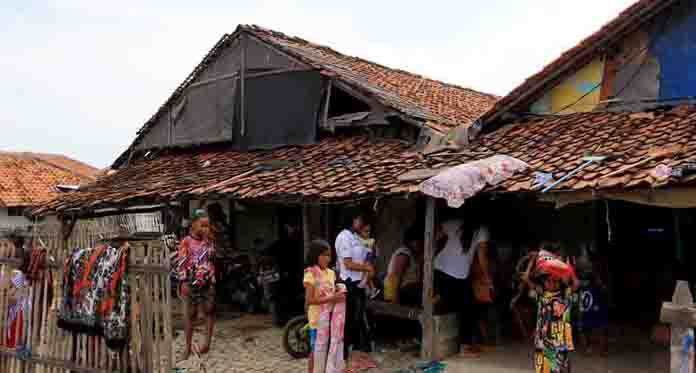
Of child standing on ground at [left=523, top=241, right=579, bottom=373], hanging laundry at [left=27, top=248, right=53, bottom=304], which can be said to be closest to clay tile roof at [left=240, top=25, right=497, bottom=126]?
child standing on ground at [left=523, top=241, right=579, bottom=373]

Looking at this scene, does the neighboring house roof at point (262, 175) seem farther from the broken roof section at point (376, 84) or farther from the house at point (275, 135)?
the broken roof section at point (376, 84)

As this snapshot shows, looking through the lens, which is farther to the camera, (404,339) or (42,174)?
(42,174)

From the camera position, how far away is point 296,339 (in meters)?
8.17

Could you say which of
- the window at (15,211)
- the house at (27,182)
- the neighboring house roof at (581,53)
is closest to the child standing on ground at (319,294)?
the neighboring house roof at (581,53)

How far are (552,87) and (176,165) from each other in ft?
25.6

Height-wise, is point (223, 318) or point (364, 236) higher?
point (364, 236)

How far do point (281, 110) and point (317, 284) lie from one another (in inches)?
253

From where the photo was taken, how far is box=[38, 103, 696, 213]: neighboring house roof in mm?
6582

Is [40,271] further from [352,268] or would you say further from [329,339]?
[352,268]

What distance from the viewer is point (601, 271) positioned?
8367 mm

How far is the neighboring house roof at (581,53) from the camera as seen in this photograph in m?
8.48

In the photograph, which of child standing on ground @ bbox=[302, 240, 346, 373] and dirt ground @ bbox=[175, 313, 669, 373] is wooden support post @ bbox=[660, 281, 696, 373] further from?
dirt ground @ bbox=[175, 313, 669, 373]

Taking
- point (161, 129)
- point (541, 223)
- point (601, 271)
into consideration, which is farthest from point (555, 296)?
point (161, 129)

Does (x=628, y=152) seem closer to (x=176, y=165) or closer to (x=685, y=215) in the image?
(x=685, y=215)
